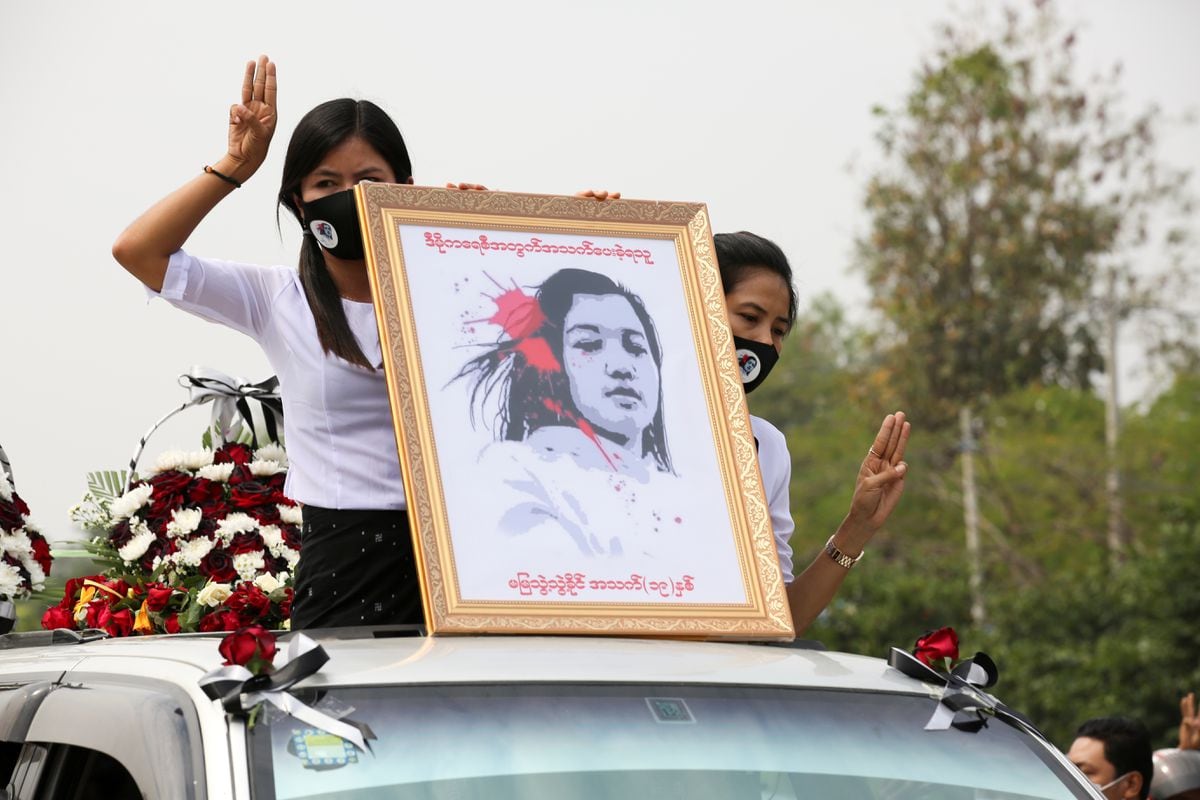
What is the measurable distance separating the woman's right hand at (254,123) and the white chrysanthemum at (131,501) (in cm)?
121

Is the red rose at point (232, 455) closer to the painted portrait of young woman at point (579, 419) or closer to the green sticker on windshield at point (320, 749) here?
the painted portrait of young woman at point (579, 419)

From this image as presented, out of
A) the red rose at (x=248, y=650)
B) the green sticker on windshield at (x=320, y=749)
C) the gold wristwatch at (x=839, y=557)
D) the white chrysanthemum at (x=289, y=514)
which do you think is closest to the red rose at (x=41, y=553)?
the white chrysanthemum at (x=289, y=514)

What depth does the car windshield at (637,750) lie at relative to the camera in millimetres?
2459

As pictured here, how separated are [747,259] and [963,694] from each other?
173 centimetres

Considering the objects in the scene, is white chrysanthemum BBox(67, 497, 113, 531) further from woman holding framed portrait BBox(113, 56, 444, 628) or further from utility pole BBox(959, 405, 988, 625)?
utility pole BBox(959, 405, 988, 625)

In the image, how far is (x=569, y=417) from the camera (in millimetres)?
3428

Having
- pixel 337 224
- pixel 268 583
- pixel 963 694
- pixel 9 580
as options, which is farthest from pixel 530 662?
pixel 9 580

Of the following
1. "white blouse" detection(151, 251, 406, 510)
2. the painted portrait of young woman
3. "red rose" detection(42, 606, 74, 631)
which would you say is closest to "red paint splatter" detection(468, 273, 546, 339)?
the painted portrait of young woman

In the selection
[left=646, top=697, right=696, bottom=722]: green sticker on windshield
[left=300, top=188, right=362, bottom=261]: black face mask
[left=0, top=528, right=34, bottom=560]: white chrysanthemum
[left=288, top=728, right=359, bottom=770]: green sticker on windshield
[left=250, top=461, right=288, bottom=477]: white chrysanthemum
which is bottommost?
[left=646, top=697, right=696, bottom=722]: green sticker on windshield

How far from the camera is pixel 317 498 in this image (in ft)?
12.1

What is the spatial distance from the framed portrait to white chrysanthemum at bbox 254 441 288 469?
1395 millimetres

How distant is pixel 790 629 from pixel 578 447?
52 centimetres

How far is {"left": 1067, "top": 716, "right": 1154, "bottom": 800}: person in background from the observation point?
6.16 m

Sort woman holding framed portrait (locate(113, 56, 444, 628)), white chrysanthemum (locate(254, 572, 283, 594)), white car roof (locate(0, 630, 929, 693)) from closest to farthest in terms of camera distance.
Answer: white car roof (locate(0, 630, 929, 693))
woman holding framed portrait (locate(113, 56, 444, 628))
white chrysanthemum (locate(254, 572, 283, 594))
